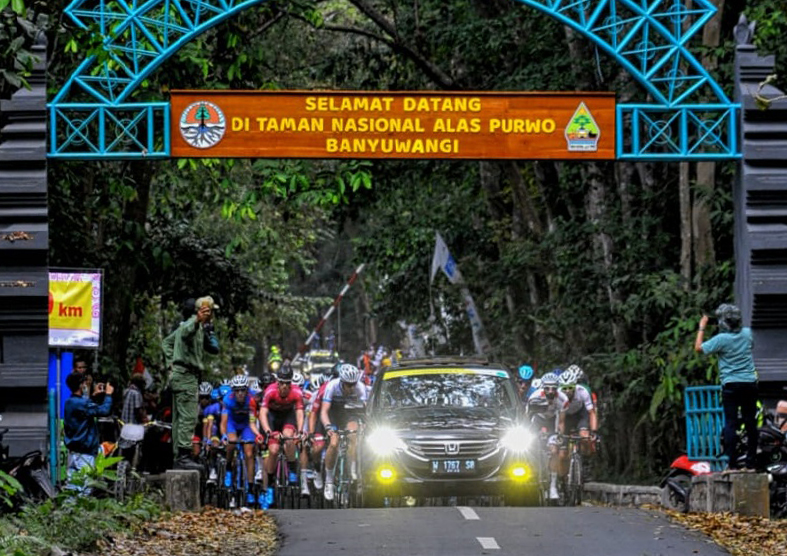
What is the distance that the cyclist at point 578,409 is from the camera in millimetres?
23812

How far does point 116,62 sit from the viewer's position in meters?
19.7

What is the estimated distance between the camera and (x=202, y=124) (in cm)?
1967

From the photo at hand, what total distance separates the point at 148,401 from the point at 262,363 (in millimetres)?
48489

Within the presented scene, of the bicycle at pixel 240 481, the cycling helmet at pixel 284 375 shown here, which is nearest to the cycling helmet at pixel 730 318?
the cycling helmet at pixel 284 375

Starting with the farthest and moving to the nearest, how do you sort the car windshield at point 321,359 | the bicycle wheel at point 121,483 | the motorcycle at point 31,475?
the car windshield at point 321,359 → the bicycle wheel at point 121,483 → the motorcycle at point 31,475

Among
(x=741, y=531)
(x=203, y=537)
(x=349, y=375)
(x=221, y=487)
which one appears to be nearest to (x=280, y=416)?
(x=221, y=487)

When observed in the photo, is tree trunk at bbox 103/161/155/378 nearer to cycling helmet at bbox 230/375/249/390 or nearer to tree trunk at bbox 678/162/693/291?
cycling helmet at bbox 230/375/249/390

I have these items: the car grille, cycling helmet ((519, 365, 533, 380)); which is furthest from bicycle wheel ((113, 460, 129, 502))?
cycling helmet ((519, 365, 533, 380))

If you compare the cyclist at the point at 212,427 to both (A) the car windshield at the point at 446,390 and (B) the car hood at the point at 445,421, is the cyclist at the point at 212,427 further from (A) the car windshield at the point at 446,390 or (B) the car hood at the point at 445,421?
(B) the car hood at the point at 445,421

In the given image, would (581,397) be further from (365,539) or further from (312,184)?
(365,539)

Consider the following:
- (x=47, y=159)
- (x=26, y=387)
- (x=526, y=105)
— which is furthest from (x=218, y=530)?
(x=526, y=105)

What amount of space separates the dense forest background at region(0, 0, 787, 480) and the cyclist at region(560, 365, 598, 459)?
78cm

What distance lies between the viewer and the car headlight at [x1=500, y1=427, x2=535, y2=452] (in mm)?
18672

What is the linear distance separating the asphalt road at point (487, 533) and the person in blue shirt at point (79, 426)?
3494 millimetres
